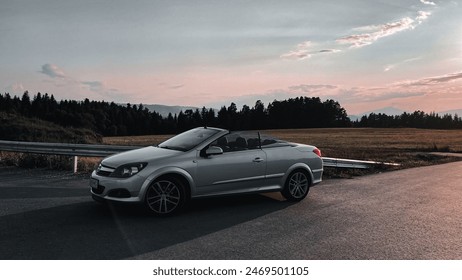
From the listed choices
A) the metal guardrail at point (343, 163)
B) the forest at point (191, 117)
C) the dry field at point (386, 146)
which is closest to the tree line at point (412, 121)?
the forest at point (191, 117)

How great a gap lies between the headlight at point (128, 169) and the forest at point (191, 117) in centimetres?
7895

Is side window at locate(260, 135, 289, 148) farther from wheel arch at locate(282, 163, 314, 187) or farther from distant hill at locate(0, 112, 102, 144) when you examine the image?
distant hill at locate(0, 112, 102, 144)

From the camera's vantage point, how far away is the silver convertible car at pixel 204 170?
6.80 m

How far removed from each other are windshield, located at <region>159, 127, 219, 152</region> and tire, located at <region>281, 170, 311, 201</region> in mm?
1759

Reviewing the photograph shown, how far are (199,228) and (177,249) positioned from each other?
1.03 meters

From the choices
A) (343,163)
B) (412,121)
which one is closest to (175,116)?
(412,121)

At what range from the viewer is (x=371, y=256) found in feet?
16.7

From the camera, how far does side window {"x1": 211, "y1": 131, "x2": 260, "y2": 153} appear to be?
766 centimetres

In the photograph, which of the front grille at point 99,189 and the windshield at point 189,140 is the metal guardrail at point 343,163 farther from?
the front grille at point 99,189

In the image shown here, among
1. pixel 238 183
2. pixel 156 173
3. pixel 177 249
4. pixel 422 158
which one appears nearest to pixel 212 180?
pixel 238 183

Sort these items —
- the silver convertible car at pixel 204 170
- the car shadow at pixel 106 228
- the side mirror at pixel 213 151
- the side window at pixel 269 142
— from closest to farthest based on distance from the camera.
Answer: the car shadow at pixel 106 228
the silver convertible car at pixel 204 170
the side mirror at pixel 213 151
the side window at pixel 269 142

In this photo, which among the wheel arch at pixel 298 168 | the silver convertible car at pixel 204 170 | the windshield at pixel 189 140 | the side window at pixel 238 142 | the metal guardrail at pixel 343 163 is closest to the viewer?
the silver convertible car at pixel 204 170

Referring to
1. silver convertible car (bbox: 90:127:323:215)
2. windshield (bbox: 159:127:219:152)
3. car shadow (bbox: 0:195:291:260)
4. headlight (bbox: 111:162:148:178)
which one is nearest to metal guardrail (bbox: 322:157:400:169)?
silver convertible car (bbox: 90:127:323:215)

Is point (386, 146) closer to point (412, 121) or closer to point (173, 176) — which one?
point (173, 176)
